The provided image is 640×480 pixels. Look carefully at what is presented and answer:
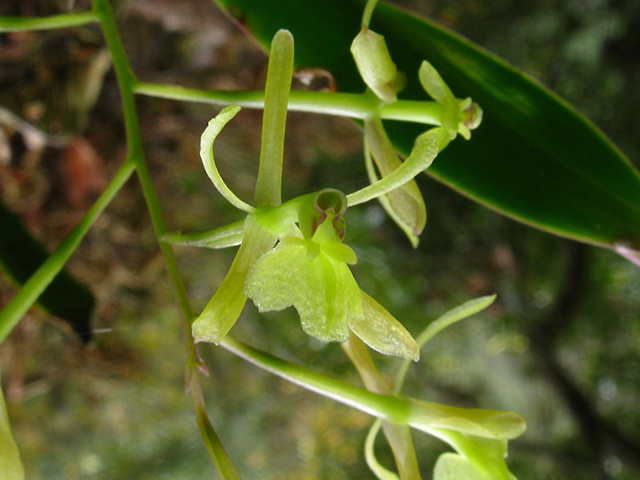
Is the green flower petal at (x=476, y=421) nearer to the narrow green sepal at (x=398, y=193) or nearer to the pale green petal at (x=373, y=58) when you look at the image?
the narrow green sepal at (x=398, y=193)

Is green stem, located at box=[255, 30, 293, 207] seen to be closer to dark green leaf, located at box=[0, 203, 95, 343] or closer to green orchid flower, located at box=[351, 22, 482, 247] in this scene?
green orchid flower, located at box=[351, 22, 482, 247]

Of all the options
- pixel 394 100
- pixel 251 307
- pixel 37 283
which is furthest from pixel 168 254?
pixel 251 307

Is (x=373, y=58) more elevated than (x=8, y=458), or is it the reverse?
(x=373, y=58)

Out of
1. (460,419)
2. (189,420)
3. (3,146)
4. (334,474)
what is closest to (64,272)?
(3,146)

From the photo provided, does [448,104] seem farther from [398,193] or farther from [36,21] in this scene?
[36,21]

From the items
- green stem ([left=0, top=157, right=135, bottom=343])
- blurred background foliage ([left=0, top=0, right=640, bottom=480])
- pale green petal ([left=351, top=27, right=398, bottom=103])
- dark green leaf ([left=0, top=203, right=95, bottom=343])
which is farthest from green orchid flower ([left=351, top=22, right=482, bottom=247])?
dark green leaf ([left=0, top=203, right=95, bottom=343])

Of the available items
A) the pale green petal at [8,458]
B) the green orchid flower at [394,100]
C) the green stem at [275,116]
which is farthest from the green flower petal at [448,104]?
the pale green petal at [8,458]
